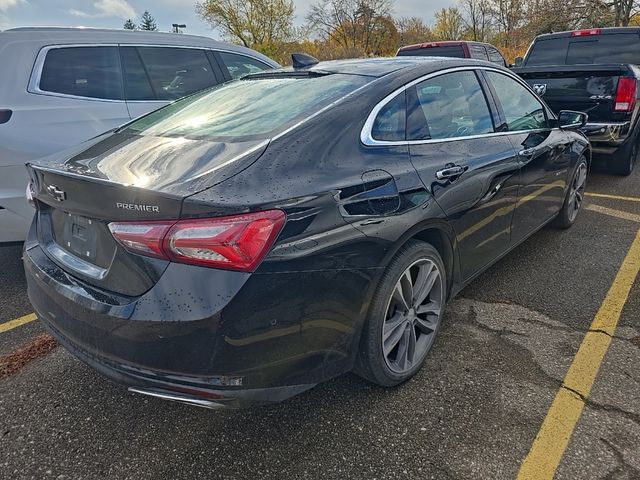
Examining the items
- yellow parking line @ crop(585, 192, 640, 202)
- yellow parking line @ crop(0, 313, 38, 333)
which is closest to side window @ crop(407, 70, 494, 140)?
yellow parking line @ crop(0, 313, 38, 333)

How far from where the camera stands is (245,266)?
5.19 feet

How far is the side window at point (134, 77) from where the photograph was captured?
3.92 m

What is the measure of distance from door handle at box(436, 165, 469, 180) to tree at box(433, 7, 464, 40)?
49930 mm

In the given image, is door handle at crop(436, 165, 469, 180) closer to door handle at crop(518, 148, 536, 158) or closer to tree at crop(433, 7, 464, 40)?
door handle at crop(518, 148, 536, 158)

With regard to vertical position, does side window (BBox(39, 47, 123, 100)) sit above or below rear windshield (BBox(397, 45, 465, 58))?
below

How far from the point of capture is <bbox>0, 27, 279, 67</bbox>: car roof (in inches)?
138

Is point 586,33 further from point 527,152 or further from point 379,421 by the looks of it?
point 379,421

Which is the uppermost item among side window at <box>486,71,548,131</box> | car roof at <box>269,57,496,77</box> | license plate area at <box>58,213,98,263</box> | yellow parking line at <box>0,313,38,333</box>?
car roof at <box>269,57,496,77</box>

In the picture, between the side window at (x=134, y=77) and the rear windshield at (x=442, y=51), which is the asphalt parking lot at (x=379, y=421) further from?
the rear windshield at (x=442, y=51)

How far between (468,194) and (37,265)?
2.17 metres

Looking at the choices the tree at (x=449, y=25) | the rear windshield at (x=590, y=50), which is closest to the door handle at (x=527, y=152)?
the rear windshield at (x=590, y=50)

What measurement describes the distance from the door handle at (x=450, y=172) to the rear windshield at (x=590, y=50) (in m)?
6.69

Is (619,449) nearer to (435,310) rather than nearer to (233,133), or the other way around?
(435,310)

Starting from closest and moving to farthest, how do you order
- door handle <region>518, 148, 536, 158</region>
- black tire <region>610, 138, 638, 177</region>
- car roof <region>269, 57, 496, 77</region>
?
car roof <region>269, 57, 496, 77</region>, door handle <region>518, 148, 536, 158</region>, black tire <region>610, 138, 638, 177</region>
